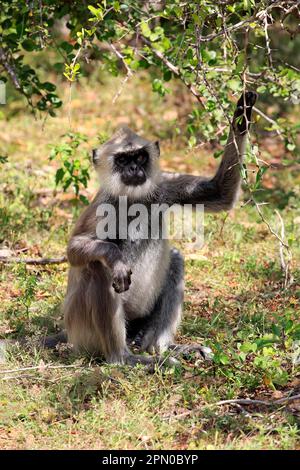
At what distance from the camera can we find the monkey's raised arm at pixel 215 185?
492 centimetres

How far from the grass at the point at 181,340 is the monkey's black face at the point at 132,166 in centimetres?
43

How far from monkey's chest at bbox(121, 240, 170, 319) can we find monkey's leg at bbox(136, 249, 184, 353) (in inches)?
2.7

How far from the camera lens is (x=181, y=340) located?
5379 mm

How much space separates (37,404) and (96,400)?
1.00 feet

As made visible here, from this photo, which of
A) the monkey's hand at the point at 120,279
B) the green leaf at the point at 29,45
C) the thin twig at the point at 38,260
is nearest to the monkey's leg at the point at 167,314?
the monkey's hand at the point at 120,279

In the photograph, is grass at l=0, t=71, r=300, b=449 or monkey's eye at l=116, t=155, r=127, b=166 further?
monkey's eye at l=116, t=155, r=127, b=166

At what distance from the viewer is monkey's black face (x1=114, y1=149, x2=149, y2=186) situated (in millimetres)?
4984

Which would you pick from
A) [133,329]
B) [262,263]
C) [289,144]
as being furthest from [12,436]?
[289,144]

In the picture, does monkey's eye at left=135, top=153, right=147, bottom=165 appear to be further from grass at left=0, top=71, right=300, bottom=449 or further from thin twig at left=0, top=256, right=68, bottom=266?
thin twig at left=0, top=256, right=68, bottom=266

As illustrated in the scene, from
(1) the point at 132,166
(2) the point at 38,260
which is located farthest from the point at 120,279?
(2) the point at 38,260

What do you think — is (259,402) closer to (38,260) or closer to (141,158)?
(141,158)

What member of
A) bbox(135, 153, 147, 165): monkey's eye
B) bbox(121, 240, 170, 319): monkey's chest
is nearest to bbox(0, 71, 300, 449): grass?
bbox(121, 240, 170, 319): monkey's chest

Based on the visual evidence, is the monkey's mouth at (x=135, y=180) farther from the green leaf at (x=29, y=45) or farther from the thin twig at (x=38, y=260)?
the green leaf at (x=29, y=45)

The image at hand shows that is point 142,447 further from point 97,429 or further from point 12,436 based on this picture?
point 12,436
